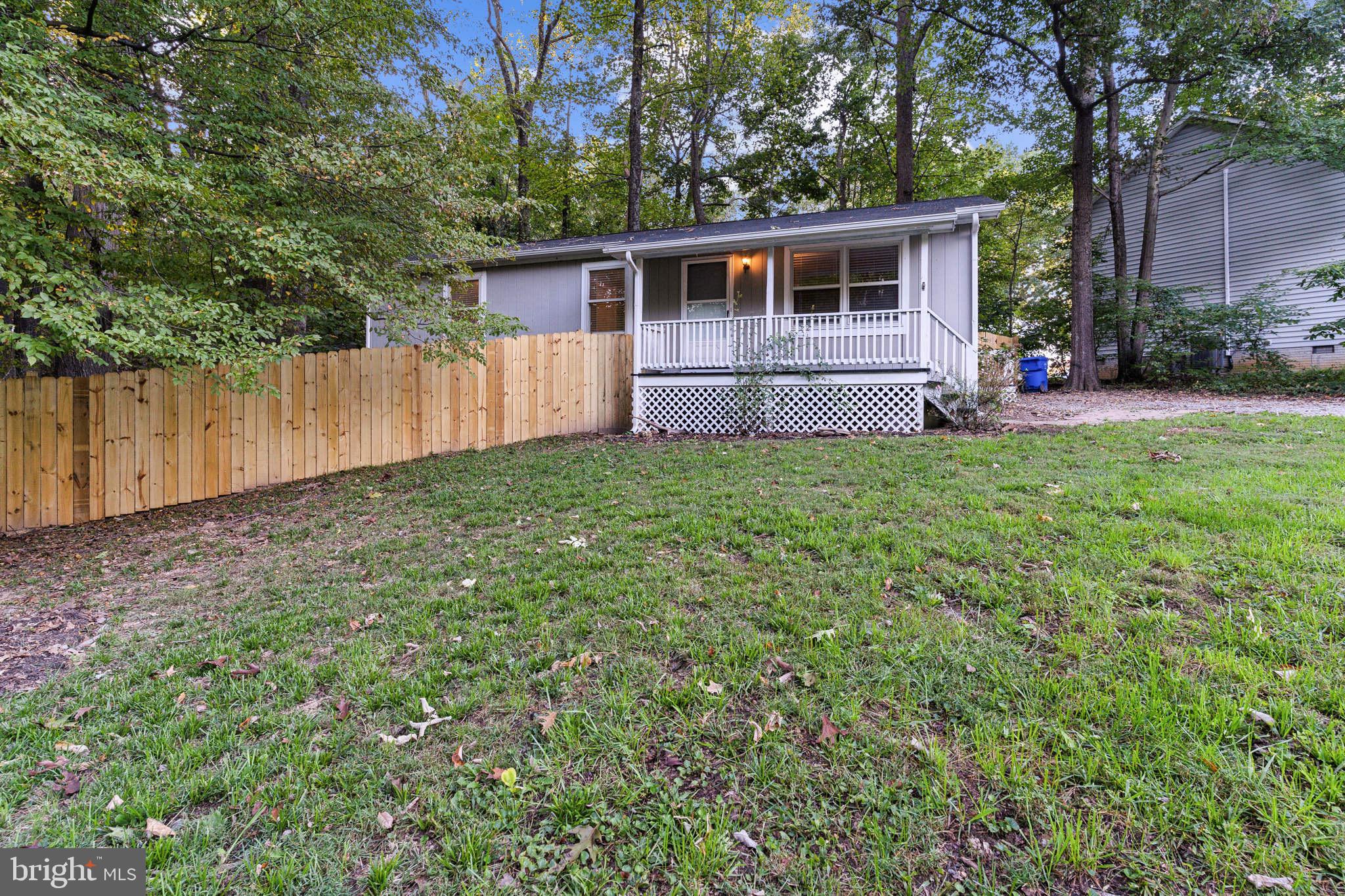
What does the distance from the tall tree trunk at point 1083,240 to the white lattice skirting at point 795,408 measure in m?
8.48

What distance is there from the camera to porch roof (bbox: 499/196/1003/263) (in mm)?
8961

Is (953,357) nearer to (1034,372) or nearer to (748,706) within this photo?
(748,706)

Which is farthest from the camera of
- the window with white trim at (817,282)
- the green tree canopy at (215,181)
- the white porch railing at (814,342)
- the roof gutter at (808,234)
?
the window with white trim at (817,282)

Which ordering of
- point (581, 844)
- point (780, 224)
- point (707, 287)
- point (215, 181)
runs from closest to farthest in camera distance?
point (581, 844)
point (215, 181)
point (780, 224)
point (707, 287)

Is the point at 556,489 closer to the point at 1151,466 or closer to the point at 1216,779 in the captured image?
the point at 1216,779

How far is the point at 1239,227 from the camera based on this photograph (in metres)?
15.5

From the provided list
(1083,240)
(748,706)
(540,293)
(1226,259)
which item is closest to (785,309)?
(540,293)

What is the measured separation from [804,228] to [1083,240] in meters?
9.10

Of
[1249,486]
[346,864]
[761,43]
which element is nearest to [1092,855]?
[346,864]

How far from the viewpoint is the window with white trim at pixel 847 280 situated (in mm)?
10211

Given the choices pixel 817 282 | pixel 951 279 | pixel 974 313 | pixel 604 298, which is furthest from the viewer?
pixel 604 298

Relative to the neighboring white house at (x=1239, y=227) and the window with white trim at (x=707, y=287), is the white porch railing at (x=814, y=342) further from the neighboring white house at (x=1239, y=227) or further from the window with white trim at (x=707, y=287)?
the neighboring white house at (x=1239, y=227)

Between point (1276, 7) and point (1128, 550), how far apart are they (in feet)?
52.4

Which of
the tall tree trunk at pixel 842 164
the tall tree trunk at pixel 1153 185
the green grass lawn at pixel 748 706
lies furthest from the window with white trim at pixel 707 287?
the tall tree trunk at pixel 842 164
